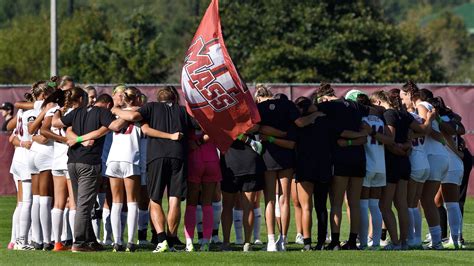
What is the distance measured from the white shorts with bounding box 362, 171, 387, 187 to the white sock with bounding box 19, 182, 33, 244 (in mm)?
4410

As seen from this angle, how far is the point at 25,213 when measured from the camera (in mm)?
16625

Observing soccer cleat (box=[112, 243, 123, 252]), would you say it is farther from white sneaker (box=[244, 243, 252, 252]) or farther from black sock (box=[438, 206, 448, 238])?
black sock (box=[438, 206, 448, 238])

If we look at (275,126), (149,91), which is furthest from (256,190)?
(149,91)

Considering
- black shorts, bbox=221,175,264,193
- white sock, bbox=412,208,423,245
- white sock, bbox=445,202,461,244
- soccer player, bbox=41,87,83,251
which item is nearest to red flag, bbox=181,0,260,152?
black shorts, bbox=221,175,264,193

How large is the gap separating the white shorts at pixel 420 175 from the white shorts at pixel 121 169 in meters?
3.87

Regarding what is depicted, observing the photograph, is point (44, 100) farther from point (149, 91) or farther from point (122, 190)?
point (149, 91)

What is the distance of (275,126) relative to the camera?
16.4m

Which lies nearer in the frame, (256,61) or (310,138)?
(310,138)

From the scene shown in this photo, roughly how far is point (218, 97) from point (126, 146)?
1300 millimetres

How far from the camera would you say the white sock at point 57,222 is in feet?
52.7

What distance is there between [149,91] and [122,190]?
1190 centimetres

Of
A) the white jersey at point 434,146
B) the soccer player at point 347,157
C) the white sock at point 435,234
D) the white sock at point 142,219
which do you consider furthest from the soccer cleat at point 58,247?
the white jersey at point 434,146

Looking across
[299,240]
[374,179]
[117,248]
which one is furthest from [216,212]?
[374,179]

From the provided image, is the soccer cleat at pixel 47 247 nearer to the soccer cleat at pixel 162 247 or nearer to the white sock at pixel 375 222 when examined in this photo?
the soccer cleat at pixel 162 247
